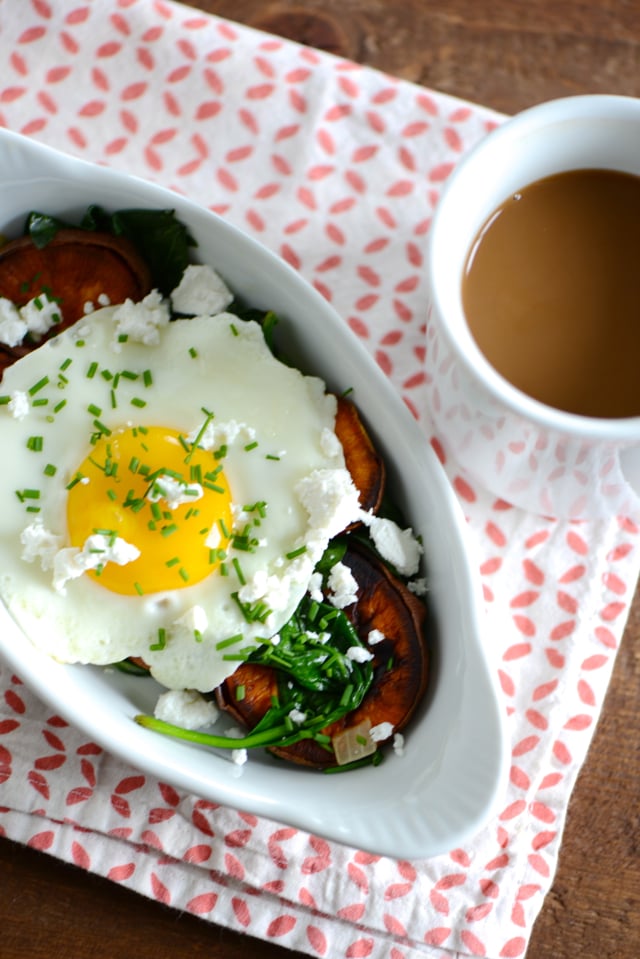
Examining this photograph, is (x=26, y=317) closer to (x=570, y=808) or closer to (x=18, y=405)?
(x=18, y=405)

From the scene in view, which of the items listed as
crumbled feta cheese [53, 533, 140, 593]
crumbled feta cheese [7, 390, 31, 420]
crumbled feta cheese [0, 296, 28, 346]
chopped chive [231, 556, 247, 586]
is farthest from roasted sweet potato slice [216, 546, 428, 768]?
crumbled feta cheese [0, 296, 28, 346]

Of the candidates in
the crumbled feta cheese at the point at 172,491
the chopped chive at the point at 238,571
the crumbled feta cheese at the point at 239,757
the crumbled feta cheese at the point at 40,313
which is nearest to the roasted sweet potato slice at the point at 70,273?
the crumbled feta cheese at the point at 40,313

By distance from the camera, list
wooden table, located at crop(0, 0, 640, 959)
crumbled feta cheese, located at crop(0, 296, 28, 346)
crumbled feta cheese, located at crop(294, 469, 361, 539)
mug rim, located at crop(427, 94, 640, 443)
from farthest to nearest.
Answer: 1. wooden table, located at crop(0, 0, 640, 959)
2. crumbled feta cheese, located at crop(0, 296, 28, 346)
3. crumbled feta cheese, located at crop(294, 469, 361, 539)
4. mug rim, located at crop(427, 94, 640, 443)

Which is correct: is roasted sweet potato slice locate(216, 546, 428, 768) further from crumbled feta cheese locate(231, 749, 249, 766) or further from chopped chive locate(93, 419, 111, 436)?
chopped chive locate(93, 419, 111, 436)

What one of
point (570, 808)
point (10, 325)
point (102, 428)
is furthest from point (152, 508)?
point (570, 808)

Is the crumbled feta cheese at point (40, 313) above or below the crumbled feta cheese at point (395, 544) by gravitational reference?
above

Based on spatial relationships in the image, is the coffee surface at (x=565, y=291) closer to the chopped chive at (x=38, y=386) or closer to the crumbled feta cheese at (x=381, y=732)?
the crumbled feta cheese at (x=381, y=732)

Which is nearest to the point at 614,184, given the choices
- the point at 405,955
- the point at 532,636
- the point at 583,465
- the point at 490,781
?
the point at 583,465
